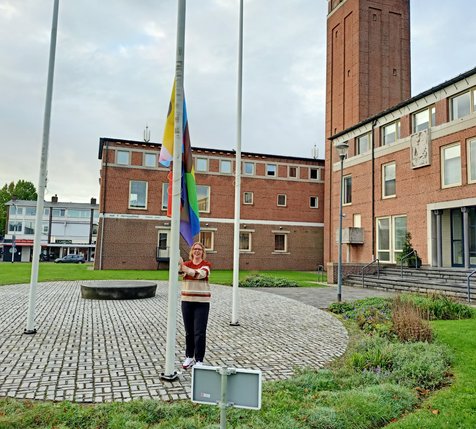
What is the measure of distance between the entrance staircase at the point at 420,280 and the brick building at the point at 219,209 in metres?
17.2

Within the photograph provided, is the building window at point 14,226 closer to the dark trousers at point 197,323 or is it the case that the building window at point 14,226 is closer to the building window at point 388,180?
the building window at point 388,180

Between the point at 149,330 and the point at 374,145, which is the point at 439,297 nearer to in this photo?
the point at 149,330

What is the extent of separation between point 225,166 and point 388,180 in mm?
16926

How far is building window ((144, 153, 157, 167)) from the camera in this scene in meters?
37.1

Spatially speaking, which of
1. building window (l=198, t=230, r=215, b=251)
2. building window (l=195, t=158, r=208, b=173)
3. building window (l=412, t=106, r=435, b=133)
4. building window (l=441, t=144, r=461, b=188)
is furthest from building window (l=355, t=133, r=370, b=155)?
building window (l=198, t=230, r=215, b=251)

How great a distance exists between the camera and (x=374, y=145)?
28234 mm

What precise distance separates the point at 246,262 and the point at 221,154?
10380 millimetres

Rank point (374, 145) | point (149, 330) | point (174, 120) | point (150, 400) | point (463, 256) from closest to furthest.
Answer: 1. point (150, 400)
2. point (174, 120)
3. point (149, 330)
4. point (463, 256)
5. point (374, 145)

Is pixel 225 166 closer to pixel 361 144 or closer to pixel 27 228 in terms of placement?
pixel 361 144

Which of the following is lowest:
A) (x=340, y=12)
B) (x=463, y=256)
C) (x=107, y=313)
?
(x=107, y=313)

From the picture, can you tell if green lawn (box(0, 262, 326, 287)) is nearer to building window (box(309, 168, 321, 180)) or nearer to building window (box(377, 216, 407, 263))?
building window (box(377, 216, 407, 263))

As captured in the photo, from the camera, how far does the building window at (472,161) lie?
20.5 m

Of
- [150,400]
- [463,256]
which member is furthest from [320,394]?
[463,256]

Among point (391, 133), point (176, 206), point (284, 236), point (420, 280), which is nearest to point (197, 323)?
point (176, 206)
